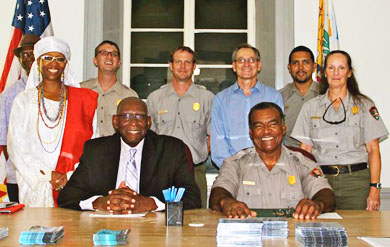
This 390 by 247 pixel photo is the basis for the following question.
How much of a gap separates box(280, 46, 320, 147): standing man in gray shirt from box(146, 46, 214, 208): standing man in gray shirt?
2.29 feet

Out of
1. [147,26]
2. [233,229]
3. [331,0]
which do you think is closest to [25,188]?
[233,229]

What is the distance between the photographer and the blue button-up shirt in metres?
4.05

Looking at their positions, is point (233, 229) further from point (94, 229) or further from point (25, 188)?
point (25, 188)

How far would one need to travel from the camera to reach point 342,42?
5.41 m

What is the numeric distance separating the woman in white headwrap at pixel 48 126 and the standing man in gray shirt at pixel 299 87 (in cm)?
167

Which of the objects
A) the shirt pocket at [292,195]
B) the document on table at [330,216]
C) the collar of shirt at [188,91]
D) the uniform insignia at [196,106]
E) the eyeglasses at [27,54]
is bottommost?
the document on table at [330,216]

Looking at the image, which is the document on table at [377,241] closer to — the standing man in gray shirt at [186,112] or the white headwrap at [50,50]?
the standing man in gray shirt at [186,112]

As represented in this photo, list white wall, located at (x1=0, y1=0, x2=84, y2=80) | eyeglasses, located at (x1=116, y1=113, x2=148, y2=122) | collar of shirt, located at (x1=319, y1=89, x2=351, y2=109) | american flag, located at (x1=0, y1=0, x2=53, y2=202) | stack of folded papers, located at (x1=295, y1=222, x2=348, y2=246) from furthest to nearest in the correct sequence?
white wall, located at (x1=0, y1=0, x2=84, y2=80) < american flag, located at (x1=0, y1=0, x2=53, y2=202) < collar of shirt, located at (x1=319, y1=89, x2=351, y2=109) < eyeglasses, located at (x1=116, y1=113, x2=148, y2=122) < stack of folded papers, located at (x1=295, y1=222, x2=348, y2=246)

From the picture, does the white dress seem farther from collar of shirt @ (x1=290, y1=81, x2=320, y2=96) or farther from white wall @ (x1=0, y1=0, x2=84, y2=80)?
collar of shirt @ (x1=290, y1=81, x2=320, y2=96)

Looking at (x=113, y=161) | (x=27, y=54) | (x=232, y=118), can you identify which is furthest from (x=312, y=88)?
(x=27, y=54)

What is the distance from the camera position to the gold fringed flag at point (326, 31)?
501cm

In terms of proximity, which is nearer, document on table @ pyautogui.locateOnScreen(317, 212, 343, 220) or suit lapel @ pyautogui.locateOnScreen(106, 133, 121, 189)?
document on table @ pyautogui.locateOnScreen(317, 212, 343, 220)

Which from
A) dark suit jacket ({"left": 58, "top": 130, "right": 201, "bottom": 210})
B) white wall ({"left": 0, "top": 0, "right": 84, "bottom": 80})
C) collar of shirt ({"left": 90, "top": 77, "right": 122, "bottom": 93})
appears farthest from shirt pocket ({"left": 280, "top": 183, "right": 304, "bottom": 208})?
white wall ({"left": 0, "top": 0, "right": 84, "bottom": 80})

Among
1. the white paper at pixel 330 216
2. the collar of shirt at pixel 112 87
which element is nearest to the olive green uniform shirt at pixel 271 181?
the white paper at pixel 330 216
